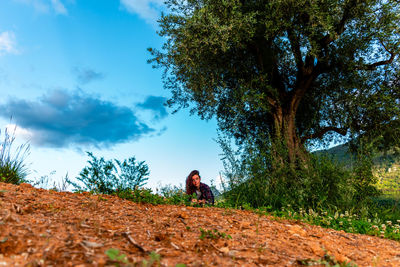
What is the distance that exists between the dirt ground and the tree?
5.42 meters

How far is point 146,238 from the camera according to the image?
3.52 metres

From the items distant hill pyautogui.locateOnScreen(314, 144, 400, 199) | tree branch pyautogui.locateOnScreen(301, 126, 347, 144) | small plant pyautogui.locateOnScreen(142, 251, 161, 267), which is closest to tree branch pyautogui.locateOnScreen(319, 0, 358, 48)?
tree branch pyautogui.locateOnScreen(301, 126, 347, 144)

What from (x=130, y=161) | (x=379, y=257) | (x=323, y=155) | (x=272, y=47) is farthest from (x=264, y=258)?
(x=272, y=47)

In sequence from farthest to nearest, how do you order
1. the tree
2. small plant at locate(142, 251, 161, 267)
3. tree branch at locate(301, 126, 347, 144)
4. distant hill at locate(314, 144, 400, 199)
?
1. tree branch at locate(301, 126, 347, 144)
2. distant hill at locate(314, 144, 400, 199)
3. the tree
4. small plant at locate(142, 251, 161, 267)

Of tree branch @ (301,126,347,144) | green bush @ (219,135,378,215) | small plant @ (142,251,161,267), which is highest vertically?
tree branch @ (301,126,347,144)

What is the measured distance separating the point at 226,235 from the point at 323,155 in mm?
7285

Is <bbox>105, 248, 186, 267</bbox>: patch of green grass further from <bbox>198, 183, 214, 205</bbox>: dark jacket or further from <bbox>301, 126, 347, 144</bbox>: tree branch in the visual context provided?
<bbox>301, 126, 347, 144</bbox>: tree branch

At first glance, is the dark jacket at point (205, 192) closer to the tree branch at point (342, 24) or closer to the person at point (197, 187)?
the person at point (197, 187)

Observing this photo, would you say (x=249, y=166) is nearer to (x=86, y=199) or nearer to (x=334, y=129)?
(x=86, y=199)

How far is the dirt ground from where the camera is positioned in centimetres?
279

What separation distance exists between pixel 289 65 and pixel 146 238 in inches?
494

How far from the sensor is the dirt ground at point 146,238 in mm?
2788

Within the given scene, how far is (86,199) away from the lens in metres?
5.68

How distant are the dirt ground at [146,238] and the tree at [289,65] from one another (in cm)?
542
